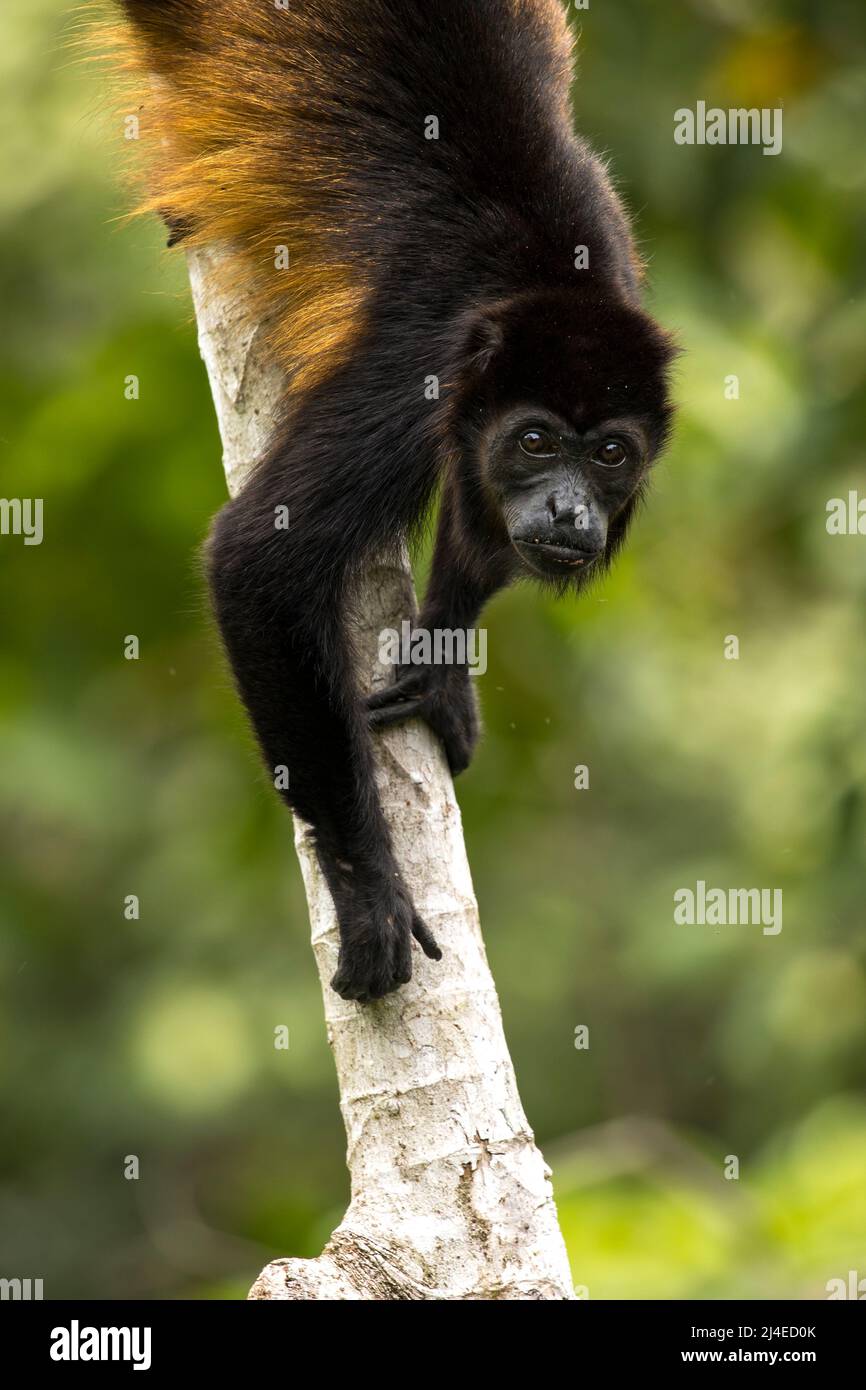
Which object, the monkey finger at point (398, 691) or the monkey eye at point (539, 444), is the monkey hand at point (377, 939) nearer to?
the monkey finger at point (398, 691)

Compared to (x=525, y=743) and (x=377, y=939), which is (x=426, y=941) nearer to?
(x=377, y=939)

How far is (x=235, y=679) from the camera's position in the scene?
436 cm

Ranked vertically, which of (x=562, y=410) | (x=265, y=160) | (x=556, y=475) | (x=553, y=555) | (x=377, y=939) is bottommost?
(x=377, y=939)

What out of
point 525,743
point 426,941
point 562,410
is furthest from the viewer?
point 525,743

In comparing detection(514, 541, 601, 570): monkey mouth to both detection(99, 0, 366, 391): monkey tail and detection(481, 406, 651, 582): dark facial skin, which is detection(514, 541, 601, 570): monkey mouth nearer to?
detection(481, 406, 651, 582): dark facial skin

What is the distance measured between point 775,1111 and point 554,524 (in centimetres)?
564

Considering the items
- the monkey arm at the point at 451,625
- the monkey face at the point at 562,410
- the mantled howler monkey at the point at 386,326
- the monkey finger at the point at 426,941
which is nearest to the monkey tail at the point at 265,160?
the mantled howler monkey at the point at 386,326

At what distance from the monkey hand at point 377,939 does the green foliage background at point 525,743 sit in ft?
4.08

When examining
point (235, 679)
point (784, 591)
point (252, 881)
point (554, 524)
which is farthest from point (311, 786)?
point (784, 591)

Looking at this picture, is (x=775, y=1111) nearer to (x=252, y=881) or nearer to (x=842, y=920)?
(x=842, y=920)

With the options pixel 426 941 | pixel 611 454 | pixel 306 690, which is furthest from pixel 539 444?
pixel 426 941

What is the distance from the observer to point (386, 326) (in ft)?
14.6

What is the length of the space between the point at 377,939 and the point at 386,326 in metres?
1.73

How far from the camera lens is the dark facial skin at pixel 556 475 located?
179 inches
